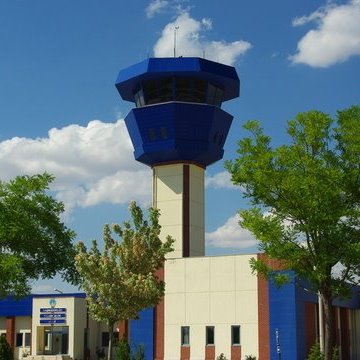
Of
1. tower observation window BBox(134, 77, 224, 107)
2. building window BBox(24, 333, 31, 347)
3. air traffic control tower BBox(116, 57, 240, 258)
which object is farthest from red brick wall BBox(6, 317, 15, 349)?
tower observation window BBox(134, 77, 224, 107)

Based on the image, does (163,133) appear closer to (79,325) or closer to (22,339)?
(79,325)

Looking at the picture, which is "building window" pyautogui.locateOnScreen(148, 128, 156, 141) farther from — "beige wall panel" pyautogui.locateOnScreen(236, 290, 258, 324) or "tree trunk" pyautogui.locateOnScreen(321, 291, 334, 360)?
"tree trunk" pyautogui.locateOnScreen(321, 291, 334, 360)

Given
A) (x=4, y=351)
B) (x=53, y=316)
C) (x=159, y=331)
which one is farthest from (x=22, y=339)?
(x=4, y=351)

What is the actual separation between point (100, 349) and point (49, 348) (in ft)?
16.0

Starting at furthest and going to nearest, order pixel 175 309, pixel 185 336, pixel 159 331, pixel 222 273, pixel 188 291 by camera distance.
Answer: pixel 159 331
pixel 175 309
pixel 188 291
pixel 185 336
pixel 222 273

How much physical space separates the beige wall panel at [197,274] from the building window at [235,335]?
368 cm

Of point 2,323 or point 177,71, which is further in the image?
point 2,323

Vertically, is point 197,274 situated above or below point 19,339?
above

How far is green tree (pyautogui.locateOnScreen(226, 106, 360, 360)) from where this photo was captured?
108 feet

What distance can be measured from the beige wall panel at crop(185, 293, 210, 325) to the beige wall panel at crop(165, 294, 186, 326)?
387mm

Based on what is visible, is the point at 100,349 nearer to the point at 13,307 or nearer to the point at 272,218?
the point at 13,307

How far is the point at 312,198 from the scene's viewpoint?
3269 cm

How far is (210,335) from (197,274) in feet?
16.0

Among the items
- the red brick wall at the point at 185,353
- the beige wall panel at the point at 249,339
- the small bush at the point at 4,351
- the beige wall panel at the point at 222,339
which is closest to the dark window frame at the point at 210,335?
the beige wall panel at the point at 222,339
